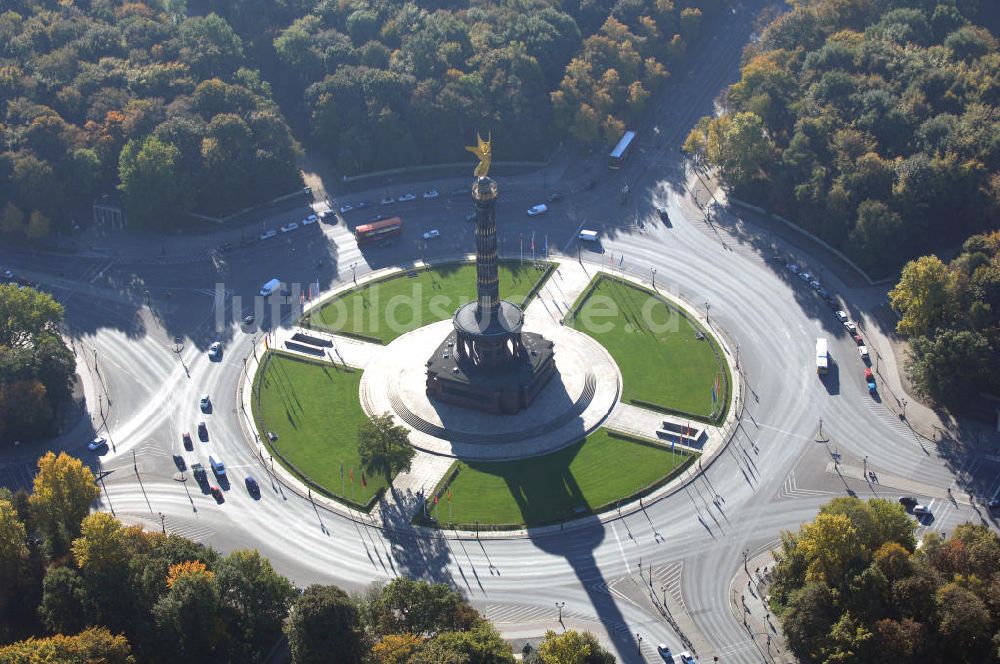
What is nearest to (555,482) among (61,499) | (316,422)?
(316,422)

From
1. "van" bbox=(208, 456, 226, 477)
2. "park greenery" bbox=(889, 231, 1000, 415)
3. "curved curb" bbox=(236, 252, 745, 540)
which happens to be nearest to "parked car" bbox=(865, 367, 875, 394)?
"park greenery" bbox=(889, 231, 1000, 415)

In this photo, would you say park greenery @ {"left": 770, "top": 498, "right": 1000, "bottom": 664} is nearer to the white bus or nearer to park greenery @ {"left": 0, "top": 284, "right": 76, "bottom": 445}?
the white bus

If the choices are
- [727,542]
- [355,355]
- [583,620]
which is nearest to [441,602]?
[583,620]

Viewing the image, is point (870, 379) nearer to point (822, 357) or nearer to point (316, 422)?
point (822, 357)

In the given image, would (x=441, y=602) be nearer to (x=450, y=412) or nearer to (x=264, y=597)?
(x=264, y=597)

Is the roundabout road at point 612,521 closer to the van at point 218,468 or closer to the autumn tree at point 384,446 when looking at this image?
the van at point 218,468

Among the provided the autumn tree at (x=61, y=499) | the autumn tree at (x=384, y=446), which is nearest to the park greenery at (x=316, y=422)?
the autumn tree at (x=384, y=446)
